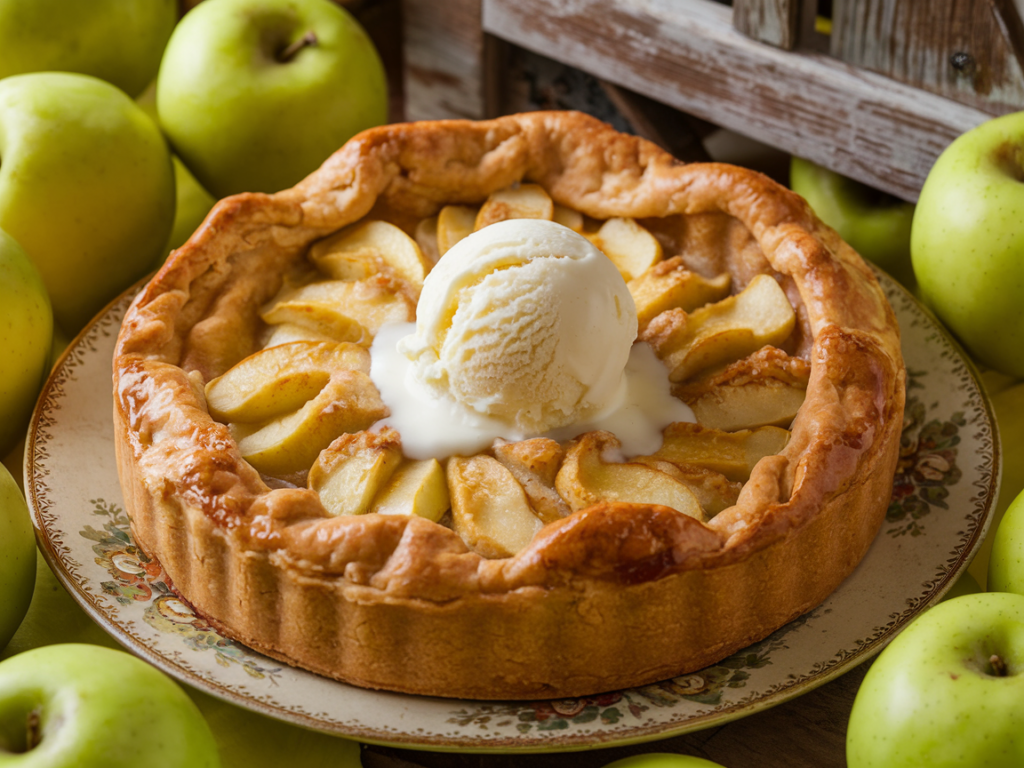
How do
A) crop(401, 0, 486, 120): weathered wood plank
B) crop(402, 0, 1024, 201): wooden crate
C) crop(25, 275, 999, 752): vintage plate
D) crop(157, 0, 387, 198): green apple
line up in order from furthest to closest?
crop(401, 0, 486, 120): weathered wood plank, crop(157, 0, 387, 198): green apple, crop(402, 0, 1024, 201): wooden crate, crop(25, 275, 999, 752): vintage plate

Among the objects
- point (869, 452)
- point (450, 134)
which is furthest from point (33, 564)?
point (869, 452)

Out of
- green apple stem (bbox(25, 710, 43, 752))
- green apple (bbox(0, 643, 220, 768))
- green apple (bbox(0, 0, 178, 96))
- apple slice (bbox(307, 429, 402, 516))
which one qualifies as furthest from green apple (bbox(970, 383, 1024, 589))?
green apple (bbox(0, 0, 178, 96))

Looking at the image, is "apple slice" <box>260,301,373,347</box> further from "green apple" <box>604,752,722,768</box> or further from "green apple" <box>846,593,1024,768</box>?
"green apple" <box>846,593,1024,768</box>

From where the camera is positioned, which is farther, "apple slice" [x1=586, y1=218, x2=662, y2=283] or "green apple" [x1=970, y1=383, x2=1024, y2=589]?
"apple slice" [x1=586, y1=218, x2=662, y2=283]

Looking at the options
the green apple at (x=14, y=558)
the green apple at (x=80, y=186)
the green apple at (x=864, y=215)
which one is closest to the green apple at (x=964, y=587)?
the green apple at (x=864, y=215)

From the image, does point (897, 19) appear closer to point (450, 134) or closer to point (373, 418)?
point (450, 134)
